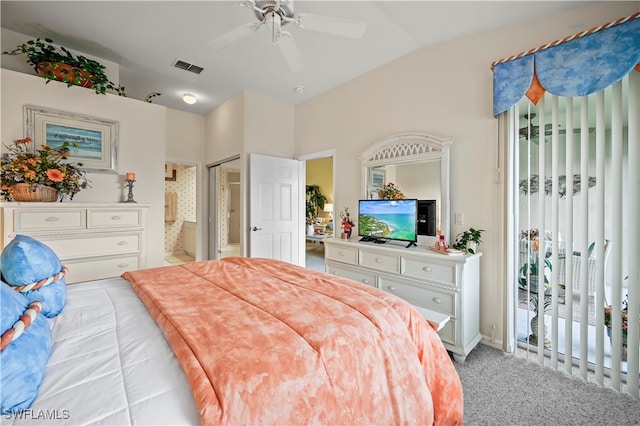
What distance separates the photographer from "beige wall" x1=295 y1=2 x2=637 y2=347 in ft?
7.20

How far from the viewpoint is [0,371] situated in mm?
628

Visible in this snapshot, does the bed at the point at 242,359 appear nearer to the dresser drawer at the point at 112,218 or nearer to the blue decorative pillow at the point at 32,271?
the blue decorative pillow at the point at 32,271

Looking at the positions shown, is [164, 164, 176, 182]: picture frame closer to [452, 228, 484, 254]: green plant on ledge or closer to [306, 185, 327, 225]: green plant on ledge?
[306, 185, 327, 225]: green plant on ledge

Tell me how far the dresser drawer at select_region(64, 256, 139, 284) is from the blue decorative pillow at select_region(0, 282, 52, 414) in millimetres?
2021

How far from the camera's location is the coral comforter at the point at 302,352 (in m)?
0.78

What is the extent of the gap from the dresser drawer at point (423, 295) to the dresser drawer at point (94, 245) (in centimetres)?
255

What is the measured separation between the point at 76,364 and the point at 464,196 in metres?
2.76

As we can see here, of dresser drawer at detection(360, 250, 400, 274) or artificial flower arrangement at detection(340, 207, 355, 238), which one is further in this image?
artificial flower arrangement at detection(340, 207, 355, 238)

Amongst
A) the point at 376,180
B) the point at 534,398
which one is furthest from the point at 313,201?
the point at 534,398

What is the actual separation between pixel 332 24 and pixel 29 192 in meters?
2.88

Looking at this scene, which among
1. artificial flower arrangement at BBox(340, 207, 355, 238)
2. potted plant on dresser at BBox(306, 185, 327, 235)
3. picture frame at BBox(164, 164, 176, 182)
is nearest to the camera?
artificial flower arrangement at BBox(340, 207, 355, 238)

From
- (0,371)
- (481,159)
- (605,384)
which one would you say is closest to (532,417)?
(605,384)

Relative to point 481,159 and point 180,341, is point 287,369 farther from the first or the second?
point 481,159

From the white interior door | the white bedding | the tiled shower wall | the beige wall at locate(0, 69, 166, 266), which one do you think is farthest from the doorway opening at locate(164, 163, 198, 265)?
the white bedding
